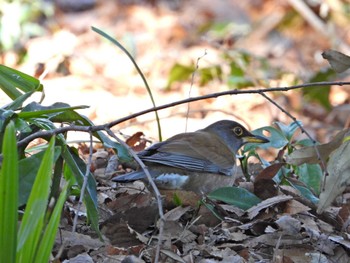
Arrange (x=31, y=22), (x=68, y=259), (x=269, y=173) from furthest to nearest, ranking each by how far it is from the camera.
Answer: (x=31, y=22), (x=269, y=173), (x=68, y=259)

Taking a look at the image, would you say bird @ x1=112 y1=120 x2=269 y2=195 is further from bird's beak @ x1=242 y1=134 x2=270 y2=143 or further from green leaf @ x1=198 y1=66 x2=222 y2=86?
green leaf @ x1=198 y1=66 x2=222 y2=86

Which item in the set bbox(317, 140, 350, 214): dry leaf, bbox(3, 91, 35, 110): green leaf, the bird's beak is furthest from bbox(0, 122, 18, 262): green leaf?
the bird's beak

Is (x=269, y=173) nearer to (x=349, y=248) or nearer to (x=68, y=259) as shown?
(x=349, y=248)

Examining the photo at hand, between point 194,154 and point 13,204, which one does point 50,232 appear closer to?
point 13,204

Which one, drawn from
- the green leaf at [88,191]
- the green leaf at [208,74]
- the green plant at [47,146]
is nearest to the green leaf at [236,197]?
the green plant at [47,146]

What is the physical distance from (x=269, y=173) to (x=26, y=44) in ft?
22.4

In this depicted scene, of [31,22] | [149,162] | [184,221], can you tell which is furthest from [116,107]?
[184,221]

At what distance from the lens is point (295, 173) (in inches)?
200

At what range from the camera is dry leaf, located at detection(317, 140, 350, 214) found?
351 centimetres

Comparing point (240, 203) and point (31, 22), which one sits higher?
point (31, 22)

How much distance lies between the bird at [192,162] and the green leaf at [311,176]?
1.58 ft

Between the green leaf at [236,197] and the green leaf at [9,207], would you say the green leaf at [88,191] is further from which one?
the green leaf at [236,197]

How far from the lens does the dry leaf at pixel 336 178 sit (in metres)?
3.51

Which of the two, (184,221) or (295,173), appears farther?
(295,173)
